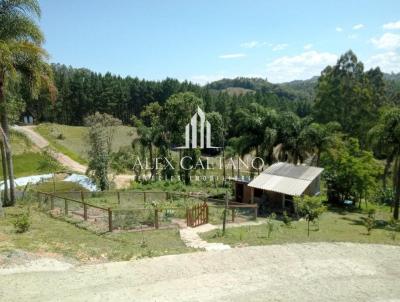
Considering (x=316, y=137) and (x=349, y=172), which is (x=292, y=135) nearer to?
(x=316, y=137)

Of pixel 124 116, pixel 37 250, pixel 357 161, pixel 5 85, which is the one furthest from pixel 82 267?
pixel 124 116

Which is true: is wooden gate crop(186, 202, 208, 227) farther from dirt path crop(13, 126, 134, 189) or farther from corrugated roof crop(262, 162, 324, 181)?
dirt path crop(13, 126, 134, 189)

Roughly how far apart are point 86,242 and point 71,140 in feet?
156

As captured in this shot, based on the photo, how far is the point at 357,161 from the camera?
1045 inches

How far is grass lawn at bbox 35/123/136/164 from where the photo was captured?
50.1m

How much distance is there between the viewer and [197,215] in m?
18.1

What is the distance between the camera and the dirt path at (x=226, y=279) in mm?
9922

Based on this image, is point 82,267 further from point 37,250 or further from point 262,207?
point 262,207

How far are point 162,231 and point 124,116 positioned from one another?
236ft

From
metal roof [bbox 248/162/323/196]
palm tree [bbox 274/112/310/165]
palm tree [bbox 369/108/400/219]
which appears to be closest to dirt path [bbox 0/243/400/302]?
metal roof [bbox 248/162/323/196]

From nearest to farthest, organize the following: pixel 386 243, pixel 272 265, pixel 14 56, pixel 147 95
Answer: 1. pixel 272 265
2. pixel 386 243
3. pixel 14 56
4. pixel 147 95

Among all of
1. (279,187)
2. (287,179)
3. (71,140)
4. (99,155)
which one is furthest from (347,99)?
(71,140)

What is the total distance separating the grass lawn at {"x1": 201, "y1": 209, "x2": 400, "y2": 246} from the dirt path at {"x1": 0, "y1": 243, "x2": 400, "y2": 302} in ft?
5.17

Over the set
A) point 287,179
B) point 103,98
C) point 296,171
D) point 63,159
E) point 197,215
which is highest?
point 103,98
